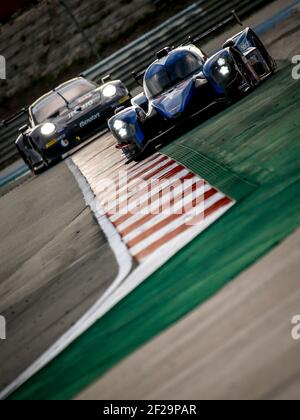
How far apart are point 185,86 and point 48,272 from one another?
383 centimetres

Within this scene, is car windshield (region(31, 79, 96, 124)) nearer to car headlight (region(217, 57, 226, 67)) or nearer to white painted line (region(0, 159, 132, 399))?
car headlight (region(217, 57, 226, 67))

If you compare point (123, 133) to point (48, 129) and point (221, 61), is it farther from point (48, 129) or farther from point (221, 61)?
point (48, 129)

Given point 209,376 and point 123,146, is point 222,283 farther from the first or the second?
point 123,146

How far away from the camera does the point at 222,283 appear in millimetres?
4734

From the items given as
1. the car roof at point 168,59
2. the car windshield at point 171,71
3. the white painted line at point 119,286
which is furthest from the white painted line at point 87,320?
the car roof at point 168,59

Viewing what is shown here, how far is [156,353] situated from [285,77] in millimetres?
6872

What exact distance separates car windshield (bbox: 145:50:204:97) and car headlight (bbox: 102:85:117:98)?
377 cm

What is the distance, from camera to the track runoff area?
15.8 feet

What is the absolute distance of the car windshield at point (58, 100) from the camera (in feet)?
50.5

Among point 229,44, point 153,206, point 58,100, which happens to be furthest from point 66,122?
point 153,206

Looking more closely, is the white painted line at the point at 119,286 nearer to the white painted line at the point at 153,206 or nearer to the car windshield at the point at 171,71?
the white painted line at the point at 153,206

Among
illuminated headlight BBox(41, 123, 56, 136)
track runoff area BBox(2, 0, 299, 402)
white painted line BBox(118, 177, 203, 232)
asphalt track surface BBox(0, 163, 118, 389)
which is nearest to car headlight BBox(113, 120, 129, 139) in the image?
track runoff area BBox(2, 0, 299, 402)
